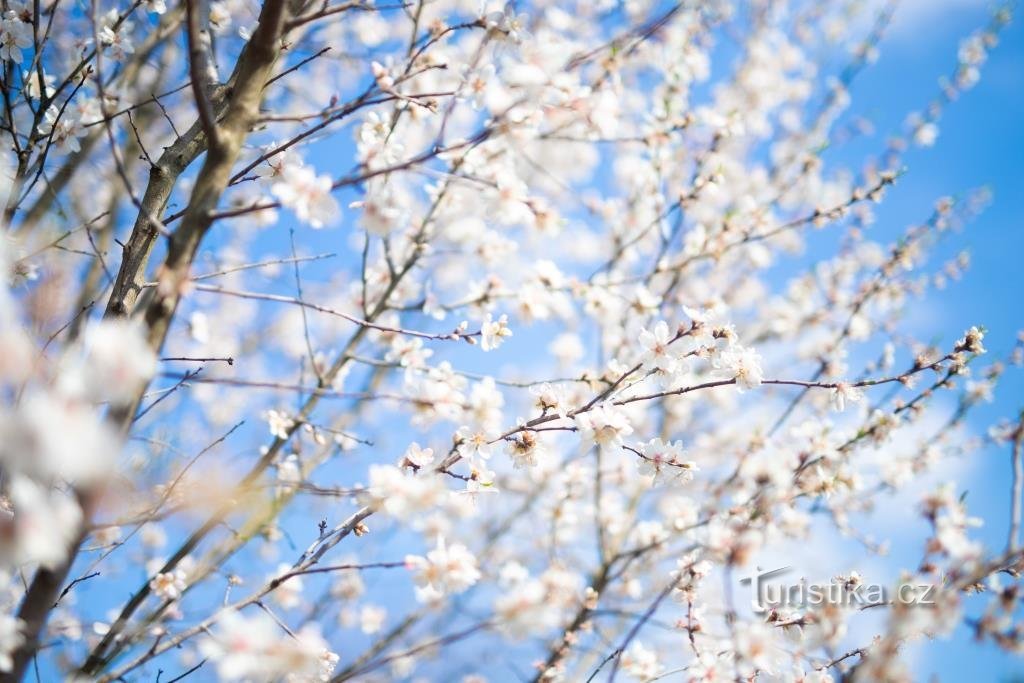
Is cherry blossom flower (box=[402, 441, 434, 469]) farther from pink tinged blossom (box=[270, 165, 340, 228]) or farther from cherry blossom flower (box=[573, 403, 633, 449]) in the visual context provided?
pink tinged blossom (box=[270, 165, 340, 228])

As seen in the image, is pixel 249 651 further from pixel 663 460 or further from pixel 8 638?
pixel 663 460

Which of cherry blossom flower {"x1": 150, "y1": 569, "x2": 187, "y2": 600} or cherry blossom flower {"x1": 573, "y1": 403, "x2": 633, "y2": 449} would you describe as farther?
cherry blossom flower {"x1": 150, "y1": 569, "x2": 187, "y2": 600}

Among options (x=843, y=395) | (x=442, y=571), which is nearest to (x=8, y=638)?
(x=442, y=571)

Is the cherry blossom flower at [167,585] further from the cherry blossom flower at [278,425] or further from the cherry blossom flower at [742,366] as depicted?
the cherry blossom flower at [742,366]

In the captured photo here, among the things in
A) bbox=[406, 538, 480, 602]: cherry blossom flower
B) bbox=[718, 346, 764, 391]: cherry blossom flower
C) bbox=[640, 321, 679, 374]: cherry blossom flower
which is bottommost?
bbox=[406, 538, 480, 602]: cherry blossom flower

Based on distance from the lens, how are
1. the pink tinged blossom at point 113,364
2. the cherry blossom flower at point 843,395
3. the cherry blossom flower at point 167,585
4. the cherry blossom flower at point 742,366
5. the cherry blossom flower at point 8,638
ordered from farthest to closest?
the cherry blossom flower at point 167,585 → the cherry blossom flower at point 843,395 → the cherry blossom flower at point 742,366 → the cherry blossom flower at point 8,638 → the pink tinged blossom at point 113,364

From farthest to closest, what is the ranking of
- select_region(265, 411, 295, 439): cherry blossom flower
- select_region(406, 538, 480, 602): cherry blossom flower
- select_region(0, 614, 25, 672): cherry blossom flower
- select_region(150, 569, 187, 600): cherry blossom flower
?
select_region(265, 411, 295, 439): cherry blossom flower < select_region(150, 569, 187, 600): cherry blossom flower < select_region(406, 538, 480, 602): cherry blossom flower < select_region(0, 614, 25, 672): cherry blossom flower

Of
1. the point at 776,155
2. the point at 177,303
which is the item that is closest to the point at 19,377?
the point at 177,303

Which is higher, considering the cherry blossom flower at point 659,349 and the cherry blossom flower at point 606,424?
the cherry blossom flower at point 659,349

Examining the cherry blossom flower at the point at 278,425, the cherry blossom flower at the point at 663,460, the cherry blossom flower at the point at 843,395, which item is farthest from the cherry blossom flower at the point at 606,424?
the cherry blossom flower at the point at 278,425

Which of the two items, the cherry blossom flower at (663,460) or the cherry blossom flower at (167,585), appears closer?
the cherry blossom flower at (663,460)

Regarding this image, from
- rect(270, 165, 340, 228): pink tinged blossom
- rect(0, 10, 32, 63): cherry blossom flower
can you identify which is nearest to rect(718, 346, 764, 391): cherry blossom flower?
rect(270, 165, 340, 228): pink tinged blossom

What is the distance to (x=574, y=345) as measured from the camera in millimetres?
5195

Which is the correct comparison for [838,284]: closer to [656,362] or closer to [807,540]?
[807,540]
